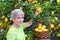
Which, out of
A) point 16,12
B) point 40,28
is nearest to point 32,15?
point 40,28

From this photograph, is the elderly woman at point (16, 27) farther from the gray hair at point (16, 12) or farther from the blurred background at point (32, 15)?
the blurred background at point (32, 15)

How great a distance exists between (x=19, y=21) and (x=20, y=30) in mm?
237

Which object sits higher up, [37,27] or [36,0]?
[36,0]

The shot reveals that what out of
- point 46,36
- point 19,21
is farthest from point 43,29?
point 19,21

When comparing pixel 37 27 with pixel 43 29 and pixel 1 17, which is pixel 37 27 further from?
pixel 1 17

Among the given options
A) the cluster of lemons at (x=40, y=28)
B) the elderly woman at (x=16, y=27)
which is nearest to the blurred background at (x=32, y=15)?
the cluster of lemons at (x=40, y=28)

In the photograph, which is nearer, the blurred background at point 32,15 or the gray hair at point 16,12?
the gray hair at point 16,12

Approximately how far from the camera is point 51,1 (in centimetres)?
457

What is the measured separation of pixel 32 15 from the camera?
438 centimetres

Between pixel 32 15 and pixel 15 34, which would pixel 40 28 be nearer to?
pixel 32 15

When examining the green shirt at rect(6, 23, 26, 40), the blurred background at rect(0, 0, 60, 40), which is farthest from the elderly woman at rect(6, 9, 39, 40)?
the blurred background at rect(0, 0, 60, 40)

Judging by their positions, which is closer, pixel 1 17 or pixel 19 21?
pixel 19 21

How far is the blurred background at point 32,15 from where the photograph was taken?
4.38 meters

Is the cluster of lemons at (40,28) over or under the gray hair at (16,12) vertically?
under
